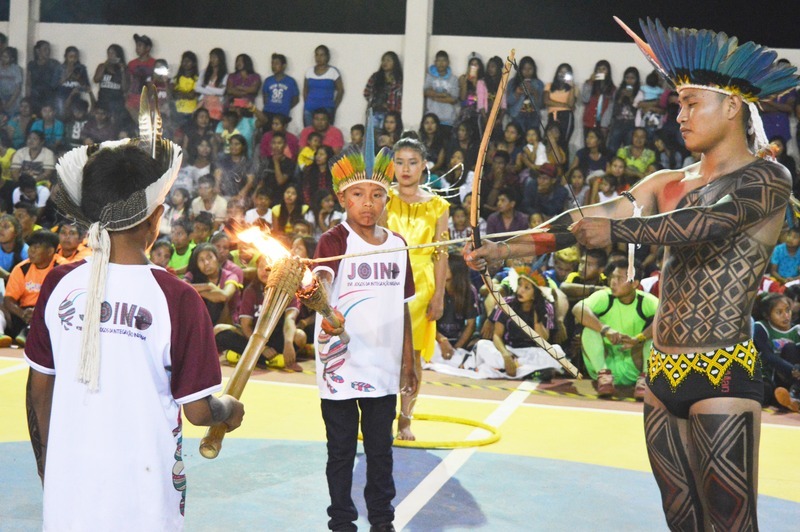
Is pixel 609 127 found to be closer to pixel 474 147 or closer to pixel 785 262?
pixel 474 147

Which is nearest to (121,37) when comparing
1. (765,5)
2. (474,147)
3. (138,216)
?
(474,147)

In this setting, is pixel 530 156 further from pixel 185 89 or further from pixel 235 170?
pixel 185 89

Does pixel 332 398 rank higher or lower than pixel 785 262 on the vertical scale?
lower

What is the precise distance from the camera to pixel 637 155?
39.9ft

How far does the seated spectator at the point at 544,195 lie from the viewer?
12.0 meters

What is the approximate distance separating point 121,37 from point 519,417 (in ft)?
35.1

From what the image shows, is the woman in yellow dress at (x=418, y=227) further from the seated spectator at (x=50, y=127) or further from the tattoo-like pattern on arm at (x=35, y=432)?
the seated spectator at (x=50, y=127)

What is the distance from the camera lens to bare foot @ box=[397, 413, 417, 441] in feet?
20.6

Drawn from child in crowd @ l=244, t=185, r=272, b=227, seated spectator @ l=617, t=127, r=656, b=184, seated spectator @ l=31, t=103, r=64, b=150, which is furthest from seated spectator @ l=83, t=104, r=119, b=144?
seated spectator @ l=617, t=127, r=656, b=184

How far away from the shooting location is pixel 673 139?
12352mm

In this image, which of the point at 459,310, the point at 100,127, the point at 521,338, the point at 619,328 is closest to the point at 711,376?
the point at 619,328

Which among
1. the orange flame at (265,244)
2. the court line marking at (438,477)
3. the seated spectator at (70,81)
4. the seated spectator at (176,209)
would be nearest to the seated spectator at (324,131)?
the seated spectator at (176,209)

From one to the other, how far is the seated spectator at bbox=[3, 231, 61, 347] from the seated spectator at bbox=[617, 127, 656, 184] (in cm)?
715

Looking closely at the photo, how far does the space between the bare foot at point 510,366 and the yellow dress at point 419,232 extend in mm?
2755
